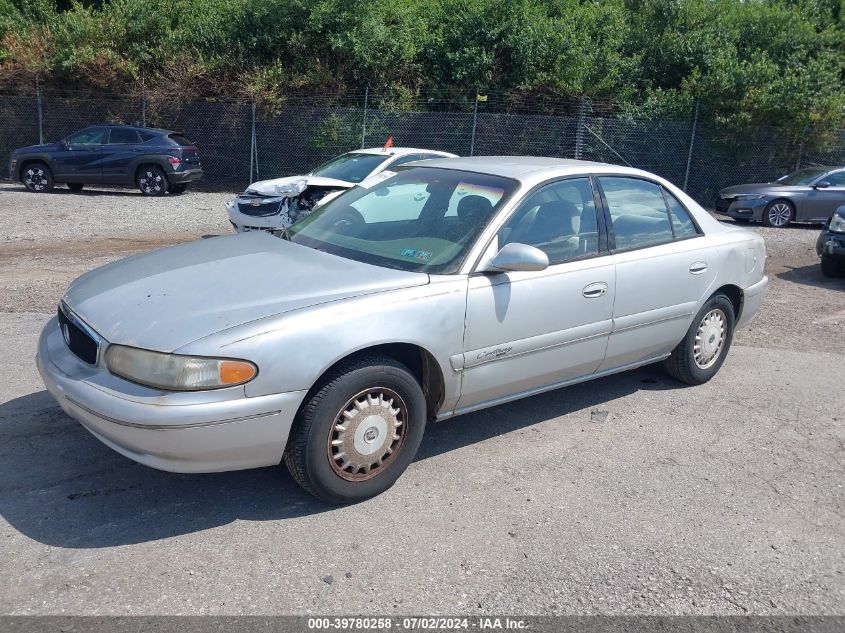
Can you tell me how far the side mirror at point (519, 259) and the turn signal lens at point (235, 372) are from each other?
4.80 ft

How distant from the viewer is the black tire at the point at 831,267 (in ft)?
34.9

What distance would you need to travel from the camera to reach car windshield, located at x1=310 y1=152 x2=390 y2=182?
37.5 ft

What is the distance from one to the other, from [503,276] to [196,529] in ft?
6.76

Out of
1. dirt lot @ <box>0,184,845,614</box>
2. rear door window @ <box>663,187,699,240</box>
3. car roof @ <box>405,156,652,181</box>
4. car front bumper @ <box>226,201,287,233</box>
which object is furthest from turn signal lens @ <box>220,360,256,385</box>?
car front bumper @ <box>226,201,287,233</box>

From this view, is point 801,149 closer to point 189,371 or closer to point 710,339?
point 710,339

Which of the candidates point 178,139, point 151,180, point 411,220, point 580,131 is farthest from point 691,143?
point 411,220

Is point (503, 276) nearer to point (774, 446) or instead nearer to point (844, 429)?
point (774, 446)

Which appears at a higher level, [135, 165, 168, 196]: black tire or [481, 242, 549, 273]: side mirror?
[481, 242, 549, 273]: side mirror

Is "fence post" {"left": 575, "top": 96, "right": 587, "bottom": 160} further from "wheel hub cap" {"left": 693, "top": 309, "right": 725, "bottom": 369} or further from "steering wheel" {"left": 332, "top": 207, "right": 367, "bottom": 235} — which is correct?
"steering wheel" {"left": 332, "top": 207, "right": 367, "bottom": 235}

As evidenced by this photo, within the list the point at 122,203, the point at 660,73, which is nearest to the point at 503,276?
the point at 122,203

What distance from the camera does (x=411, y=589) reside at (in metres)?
3.33

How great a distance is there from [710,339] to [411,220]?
8.56 ft

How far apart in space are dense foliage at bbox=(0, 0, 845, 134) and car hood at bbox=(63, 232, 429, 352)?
1672 cm

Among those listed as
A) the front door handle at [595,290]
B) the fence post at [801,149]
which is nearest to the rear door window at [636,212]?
the front door handle at [595,290]
